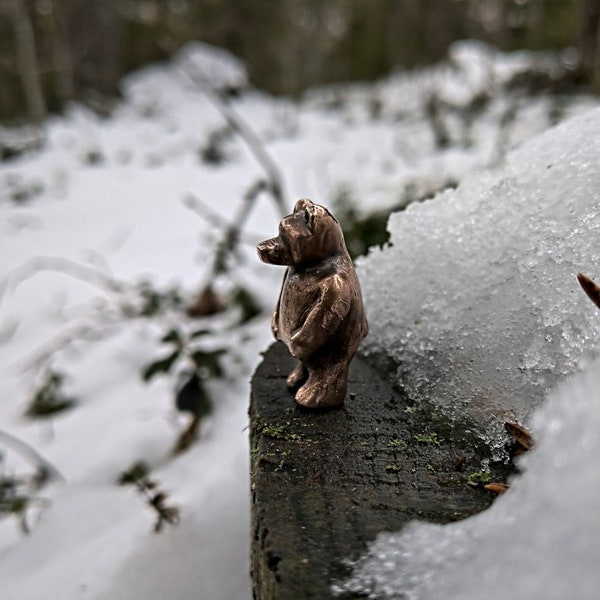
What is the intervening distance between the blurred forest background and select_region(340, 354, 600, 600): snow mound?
634 cm

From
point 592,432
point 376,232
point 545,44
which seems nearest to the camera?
point 592,432

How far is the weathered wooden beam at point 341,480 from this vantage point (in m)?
0.79

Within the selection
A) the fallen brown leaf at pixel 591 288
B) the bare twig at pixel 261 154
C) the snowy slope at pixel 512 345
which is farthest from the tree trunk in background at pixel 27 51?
the fallen brown leaf at pixel 591 288

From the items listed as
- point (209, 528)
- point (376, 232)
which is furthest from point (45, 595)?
point (376, 232)

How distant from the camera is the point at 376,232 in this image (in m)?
2.69

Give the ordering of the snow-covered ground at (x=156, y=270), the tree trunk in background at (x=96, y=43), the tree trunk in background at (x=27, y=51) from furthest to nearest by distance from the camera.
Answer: the tree trunk in background at (x=96, y=43), the tree trunk in background at (x=27, y=51), the snow-covered ground at (x=156, y=270)

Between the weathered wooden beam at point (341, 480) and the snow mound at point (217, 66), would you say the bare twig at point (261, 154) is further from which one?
the snow mound at point (217, 66)

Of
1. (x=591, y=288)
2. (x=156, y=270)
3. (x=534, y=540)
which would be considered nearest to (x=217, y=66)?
(x=156, y=270)

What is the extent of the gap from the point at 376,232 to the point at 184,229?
94.4 inches

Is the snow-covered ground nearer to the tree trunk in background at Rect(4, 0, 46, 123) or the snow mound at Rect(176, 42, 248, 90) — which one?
the snow mound at Rect(176, 42, 248, 90)

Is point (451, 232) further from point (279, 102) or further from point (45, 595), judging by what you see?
point (279, 102)

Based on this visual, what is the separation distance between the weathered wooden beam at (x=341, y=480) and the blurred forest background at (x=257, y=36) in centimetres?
606

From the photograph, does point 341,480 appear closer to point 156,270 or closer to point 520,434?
point 520,434

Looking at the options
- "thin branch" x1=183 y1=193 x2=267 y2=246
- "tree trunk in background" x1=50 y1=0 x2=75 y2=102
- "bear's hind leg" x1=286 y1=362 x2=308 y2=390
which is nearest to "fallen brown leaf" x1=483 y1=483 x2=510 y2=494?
"bear's hind leg" x1=286 y1=362 x2=308 y2=390
